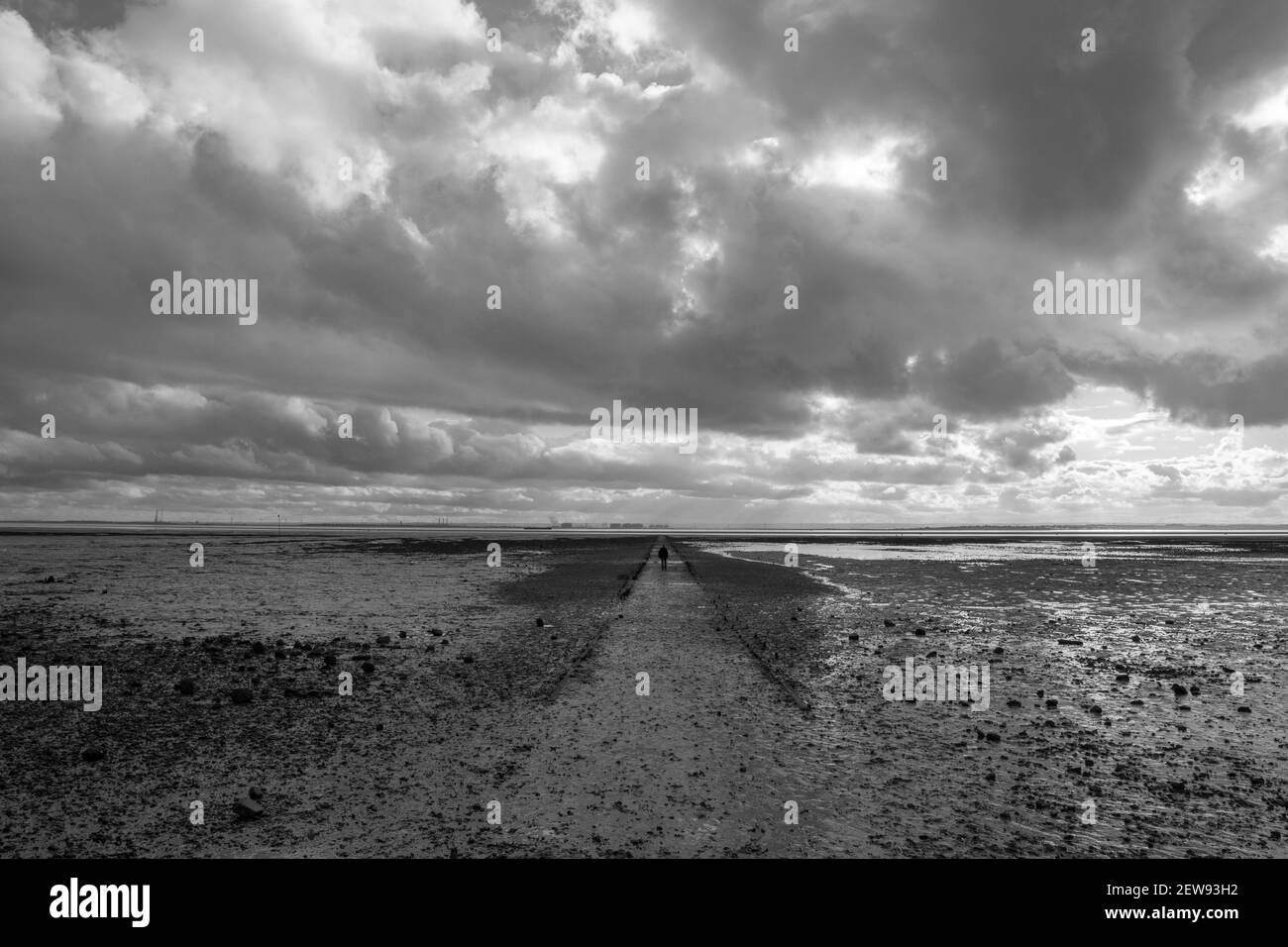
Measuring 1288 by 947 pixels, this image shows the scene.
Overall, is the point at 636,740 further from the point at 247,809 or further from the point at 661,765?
the point at 247,809

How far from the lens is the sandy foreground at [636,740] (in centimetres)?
725

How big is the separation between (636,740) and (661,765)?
3.94 ft

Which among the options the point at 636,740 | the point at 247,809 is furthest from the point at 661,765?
the point at 247,809

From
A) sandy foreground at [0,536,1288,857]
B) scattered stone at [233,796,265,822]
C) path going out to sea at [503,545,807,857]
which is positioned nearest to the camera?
path going out to sea at [503,545,807,857]

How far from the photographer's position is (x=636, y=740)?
10469 mm

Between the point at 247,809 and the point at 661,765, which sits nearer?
the point at 247,809

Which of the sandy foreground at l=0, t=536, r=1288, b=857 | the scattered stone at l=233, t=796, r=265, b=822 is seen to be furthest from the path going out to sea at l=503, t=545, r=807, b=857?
the scattered stone at l=233, t=796, r=265, b=822

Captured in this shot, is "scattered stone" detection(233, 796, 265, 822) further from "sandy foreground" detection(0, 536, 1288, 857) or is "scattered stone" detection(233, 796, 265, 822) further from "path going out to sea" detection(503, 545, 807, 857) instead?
"path going out to sea" detection(503, 545, 807, 857)

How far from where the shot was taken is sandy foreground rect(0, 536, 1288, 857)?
23.8ft

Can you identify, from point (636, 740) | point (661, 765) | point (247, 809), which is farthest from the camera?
A: point (636, 740)

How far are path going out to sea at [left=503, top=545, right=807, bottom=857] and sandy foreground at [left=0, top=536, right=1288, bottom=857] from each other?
0.15ft

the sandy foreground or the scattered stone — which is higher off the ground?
the scattered stone
